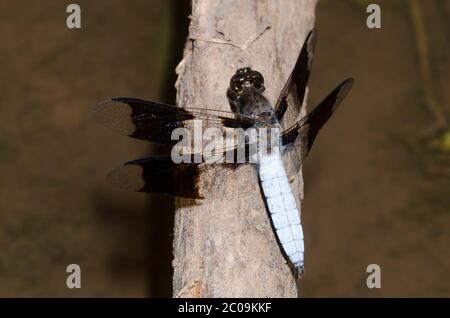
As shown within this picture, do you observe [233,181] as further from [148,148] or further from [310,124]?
[148,148]

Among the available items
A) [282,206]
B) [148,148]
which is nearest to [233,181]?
[282,206]

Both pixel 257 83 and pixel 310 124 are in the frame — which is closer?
pixel 257 83

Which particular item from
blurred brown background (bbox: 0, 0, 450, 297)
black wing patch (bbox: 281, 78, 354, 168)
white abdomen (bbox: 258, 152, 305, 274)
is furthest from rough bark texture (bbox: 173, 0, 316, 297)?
blurred brown background (bbox: 0, 0, 450, 297)

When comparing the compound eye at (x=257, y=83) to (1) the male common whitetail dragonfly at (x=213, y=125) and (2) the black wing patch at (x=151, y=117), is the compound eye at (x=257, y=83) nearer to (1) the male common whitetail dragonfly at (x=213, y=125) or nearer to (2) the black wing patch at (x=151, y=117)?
(1) the male common whitetail dragonfly at (x=213, y=125)

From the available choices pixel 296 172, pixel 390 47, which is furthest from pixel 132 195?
pixel 390 47

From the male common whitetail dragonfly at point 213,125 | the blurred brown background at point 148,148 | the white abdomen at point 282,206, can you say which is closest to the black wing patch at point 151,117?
the male common whitetail dragonfly at point 213,125

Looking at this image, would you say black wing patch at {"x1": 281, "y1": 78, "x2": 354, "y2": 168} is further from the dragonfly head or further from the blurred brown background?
the blurred brown background
